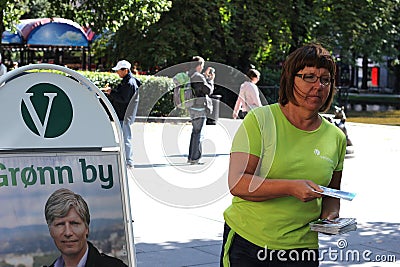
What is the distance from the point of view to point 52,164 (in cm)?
407

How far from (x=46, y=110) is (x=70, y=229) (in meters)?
0.62

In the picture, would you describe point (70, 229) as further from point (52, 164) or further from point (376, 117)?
point (376, 117)

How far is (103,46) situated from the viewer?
35906 mm

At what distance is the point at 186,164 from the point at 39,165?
9.83 m

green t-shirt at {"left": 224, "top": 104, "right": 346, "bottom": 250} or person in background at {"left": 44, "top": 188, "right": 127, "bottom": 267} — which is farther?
person in background at {"left": 44, "top": 188, "right": 127, "bottom": 267}

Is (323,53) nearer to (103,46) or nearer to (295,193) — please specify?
(295,193)

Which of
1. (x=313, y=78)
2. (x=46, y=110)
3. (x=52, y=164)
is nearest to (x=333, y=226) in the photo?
(x=313, y=78)

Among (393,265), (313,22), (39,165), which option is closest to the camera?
(39,165)

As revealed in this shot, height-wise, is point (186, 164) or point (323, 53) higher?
point (323, 53)

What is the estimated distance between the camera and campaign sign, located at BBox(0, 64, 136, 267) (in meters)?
3.97

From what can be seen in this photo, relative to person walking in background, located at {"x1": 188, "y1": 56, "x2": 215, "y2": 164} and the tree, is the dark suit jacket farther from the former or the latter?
the tree

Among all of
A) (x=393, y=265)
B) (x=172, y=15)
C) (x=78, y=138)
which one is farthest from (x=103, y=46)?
(x=78, y=138)

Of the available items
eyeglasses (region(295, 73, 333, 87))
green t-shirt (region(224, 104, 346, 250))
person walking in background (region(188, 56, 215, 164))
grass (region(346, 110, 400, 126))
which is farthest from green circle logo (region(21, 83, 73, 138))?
grass (region(346, 110, 400, 126))

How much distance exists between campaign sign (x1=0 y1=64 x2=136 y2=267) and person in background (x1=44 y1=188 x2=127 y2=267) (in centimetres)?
3
